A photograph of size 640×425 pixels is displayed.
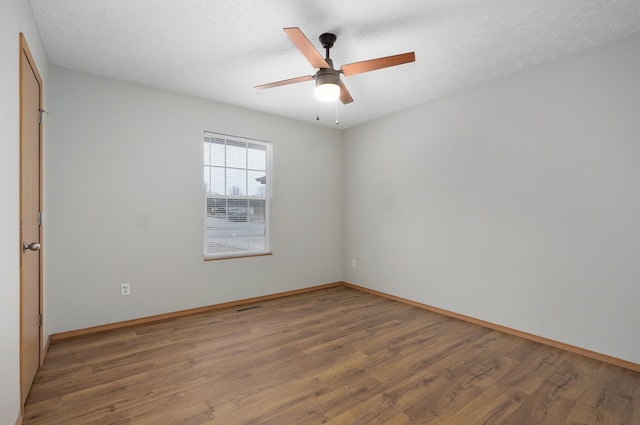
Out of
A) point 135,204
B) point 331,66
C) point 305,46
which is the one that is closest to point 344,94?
point 331,66

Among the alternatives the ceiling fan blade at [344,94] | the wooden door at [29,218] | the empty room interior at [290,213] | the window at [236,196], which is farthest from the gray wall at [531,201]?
the wooden door at [29,218]

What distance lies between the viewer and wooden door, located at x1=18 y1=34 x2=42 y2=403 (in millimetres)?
1734

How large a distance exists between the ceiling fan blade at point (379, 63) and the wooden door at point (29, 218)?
6.64 feet

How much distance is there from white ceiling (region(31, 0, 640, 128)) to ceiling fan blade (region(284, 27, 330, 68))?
0.31 m

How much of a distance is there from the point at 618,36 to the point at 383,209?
2.76 m

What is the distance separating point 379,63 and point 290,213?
260cm

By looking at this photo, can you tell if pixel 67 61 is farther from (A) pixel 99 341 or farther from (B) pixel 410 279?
(B) pixel 410 279

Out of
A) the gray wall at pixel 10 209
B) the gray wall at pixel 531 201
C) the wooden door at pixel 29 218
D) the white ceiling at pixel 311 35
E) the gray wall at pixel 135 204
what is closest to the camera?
the gray wall at pixel 10 209

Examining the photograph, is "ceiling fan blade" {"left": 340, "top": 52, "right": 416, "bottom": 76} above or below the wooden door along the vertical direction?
above

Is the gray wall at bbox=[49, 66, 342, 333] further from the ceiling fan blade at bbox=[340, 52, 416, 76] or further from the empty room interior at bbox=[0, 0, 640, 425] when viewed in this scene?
the ceiling fan blade at bbox=[340, 52, 416, 76]

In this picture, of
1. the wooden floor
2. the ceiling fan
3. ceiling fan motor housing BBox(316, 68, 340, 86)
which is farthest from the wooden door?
ceiling fan motor housing BBox(316, 68, 340, 86)

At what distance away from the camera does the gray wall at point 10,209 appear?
54.9 inches

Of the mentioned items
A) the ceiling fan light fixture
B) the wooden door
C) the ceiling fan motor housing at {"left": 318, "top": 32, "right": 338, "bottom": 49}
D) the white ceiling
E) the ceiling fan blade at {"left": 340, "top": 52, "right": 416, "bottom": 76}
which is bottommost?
the wooden door

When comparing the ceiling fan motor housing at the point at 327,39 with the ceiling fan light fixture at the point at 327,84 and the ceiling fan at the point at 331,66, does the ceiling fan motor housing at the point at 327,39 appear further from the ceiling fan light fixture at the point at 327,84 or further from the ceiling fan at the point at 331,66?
the ceiling fan light fixture at the point at 327,84
